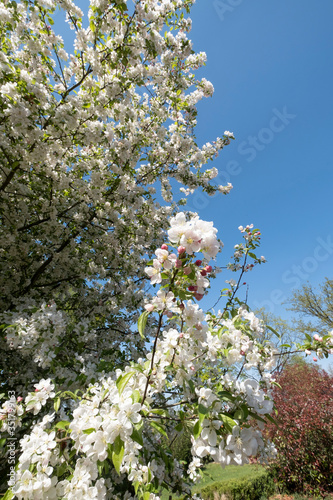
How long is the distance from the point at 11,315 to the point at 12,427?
4.46 ft

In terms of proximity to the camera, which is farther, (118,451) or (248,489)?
(248,489)

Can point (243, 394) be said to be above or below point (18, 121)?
below

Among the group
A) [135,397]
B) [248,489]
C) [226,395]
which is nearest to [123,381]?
[135,397]

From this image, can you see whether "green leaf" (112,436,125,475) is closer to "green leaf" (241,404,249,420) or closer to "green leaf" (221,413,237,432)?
"green leaf" (221,413,237,432)

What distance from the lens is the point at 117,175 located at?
4.75 metres

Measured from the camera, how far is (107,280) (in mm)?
5672

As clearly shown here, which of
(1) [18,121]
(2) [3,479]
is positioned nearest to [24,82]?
(1) [18,121]

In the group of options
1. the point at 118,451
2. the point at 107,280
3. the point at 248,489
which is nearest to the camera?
the point at 118,451

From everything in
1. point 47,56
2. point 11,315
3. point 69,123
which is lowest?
point 11,315

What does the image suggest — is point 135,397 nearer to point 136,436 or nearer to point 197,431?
point 136,436

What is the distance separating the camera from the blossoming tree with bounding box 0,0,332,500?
51.9 inches

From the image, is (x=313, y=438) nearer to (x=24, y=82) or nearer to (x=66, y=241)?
(x=66, y=241)

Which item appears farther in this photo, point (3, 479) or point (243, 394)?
point (3, 479)

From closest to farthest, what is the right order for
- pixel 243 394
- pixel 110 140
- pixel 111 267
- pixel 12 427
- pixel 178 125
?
pixel 243 394 → pixel 12 427 → pixel 110 140 → pixel 111 267 → pixel 178 125
